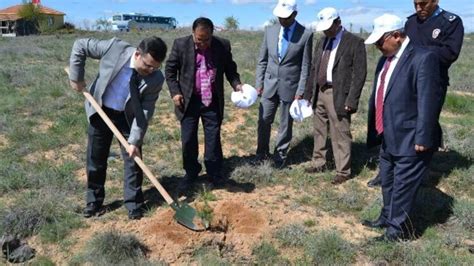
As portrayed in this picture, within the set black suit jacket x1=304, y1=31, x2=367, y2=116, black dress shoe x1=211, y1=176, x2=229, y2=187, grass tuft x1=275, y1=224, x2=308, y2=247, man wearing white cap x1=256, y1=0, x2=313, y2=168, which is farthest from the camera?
man wearing white cap x1=256, y1=0, x2=313, y2=168

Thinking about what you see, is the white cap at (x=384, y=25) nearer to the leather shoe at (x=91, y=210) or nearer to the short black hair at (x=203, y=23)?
the short black hair at (x=203, y=23)

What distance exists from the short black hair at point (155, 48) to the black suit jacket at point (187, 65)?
100 cm

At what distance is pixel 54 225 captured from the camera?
420 centimetres

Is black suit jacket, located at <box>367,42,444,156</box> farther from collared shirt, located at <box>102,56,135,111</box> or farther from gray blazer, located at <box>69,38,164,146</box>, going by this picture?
collared shirt, located at <box>102,56,135,111</box>

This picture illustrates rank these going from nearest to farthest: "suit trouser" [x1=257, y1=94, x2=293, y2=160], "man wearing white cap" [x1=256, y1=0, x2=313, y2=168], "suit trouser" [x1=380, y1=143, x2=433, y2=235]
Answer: "suit trouser" [x1=380, y1=143, x2=433, y2=235] → "man wearing white cap" [x1=256, y1=0, x2=313, y2=168] → "suit trouser" [x1=257, y1=94, x2=293, y2=160]

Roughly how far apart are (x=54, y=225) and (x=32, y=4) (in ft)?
170

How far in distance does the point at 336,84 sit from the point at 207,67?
1.34 metres

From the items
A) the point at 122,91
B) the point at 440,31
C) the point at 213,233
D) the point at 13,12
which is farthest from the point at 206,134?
the point at 13,12

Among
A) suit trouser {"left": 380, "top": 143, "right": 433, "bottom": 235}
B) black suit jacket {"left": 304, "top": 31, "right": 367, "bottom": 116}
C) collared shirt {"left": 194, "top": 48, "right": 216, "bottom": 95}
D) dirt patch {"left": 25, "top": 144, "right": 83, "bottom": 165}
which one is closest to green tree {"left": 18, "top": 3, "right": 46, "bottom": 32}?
dirt patch {"left": 25, "top": 144, "right": 83, "bottom": 165}

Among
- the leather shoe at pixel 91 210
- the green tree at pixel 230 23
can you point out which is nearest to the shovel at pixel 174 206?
the leather shoe at pixel 91 210

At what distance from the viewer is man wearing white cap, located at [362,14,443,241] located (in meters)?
3.52

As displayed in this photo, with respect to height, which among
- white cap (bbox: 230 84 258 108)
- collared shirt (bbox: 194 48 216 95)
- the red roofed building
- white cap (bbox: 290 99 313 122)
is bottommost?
the red roofed building

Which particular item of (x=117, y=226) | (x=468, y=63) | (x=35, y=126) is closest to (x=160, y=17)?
(x=468, y=63)

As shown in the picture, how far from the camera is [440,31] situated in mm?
4348
